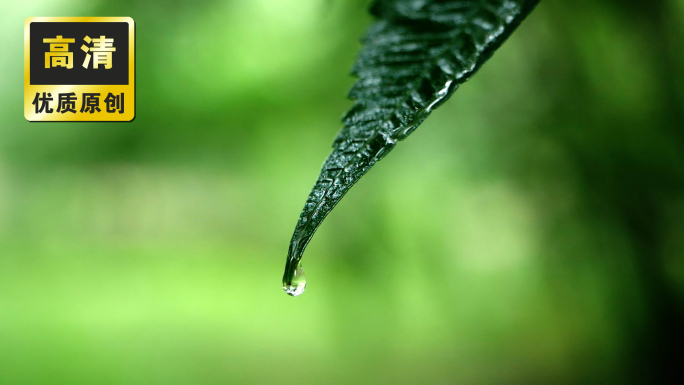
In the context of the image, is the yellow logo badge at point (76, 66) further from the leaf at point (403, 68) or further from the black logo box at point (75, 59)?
the leaf at point (403, 68)

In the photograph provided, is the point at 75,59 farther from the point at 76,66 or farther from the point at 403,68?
the point at 403,68

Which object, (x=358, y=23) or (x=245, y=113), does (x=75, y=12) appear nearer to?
(x=245, y=113)

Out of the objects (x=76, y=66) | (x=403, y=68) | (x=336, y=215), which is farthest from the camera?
(x=336, y=215)

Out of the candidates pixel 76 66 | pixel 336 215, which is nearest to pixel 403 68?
pixel 336 215

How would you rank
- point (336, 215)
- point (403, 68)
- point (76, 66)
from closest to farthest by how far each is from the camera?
1. point (403, 68)
2. point (76, 66)
3. point (336, 215)

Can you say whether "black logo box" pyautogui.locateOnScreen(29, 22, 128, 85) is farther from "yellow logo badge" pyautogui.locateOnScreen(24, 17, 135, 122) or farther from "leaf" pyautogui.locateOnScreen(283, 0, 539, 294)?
"leaf" pyautogui.locateOnScreen(283, 0, 539, 294)

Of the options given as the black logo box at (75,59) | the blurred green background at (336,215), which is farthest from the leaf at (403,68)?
the black logo box at (75,59)
